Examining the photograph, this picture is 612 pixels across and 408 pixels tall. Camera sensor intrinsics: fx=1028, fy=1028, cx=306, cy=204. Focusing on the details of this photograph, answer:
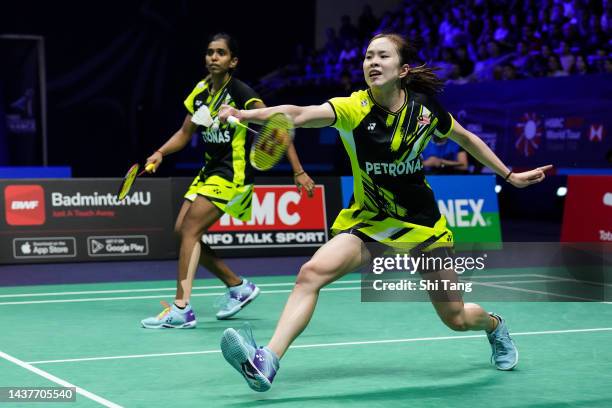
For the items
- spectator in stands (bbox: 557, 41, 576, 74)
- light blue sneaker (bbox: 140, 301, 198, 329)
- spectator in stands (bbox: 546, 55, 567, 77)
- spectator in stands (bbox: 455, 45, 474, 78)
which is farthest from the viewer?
spectator in stands (bbox: 455, 45, 474, 78)

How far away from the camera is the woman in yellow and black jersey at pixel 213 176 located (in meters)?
6.43

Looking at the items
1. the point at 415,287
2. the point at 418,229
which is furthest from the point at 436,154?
the point at 418,229

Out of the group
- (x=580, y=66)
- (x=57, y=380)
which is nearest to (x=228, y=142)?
(x=57, y=380)

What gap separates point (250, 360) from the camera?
4.18 m

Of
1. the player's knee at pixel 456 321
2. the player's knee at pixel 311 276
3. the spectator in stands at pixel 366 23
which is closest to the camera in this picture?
the player's knee at pixel 311 276

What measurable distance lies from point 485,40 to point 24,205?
1026 centimetres

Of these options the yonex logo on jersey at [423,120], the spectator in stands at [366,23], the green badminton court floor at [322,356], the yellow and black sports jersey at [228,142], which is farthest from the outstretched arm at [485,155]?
the spectator in stands at [366,23]

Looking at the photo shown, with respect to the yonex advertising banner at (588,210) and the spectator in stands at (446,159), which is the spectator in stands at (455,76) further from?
the yonex advertising banner at (588,210)

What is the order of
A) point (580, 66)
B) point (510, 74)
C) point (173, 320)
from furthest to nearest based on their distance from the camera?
point (510, 74)
point (580, 66)
point (173, 320)

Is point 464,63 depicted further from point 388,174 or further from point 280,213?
point 388,174

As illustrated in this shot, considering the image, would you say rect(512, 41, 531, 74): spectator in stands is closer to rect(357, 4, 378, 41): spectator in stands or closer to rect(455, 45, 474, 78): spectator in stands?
rect(455, 45, 474, 78): spectator in stands

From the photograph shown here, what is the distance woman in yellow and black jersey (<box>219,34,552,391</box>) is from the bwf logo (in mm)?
5980

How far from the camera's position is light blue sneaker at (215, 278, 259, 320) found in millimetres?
6844

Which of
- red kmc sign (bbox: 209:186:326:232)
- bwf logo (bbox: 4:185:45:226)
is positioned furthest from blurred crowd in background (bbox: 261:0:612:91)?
bwf logo (bbox: 4:185:45:226)
